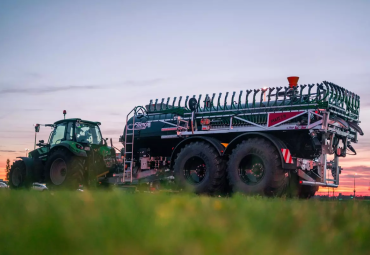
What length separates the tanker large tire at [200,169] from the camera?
1345cm

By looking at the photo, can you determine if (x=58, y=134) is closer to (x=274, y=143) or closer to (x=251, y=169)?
(x=251, y=169)

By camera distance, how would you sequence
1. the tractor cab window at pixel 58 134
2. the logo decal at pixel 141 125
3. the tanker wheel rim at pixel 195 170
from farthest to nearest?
the tractor cab window at pixel 58 134 < the logo decal at pixel 141 125 < the tanker wheel rim at pixel 195 170

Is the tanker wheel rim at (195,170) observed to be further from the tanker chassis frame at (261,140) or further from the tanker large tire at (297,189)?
the tanker large tire at (297,189)

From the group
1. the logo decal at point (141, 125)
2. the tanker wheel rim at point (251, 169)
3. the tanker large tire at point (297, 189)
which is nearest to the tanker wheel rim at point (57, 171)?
the logo decal at point (141, 125)

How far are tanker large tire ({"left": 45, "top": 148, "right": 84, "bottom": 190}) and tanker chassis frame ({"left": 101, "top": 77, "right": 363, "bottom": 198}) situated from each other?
1.70 metres

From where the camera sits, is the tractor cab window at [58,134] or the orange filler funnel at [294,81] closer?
the orange filler funnel at [294,81]

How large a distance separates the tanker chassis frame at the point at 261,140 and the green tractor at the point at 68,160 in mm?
1404

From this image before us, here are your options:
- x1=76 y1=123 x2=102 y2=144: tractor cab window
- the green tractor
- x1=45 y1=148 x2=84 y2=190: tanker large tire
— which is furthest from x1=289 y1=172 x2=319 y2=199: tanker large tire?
x1=76 y1=123 x2=102 y2=144: tractor cab window

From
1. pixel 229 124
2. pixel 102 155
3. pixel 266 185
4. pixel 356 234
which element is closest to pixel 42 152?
pixel 102 155

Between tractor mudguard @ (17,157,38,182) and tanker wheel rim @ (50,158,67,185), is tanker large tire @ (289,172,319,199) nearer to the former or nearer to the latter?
tanker wheel rim @ (50,158,67,185)

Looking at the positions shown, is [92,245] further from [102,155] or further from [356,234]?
[102,155]

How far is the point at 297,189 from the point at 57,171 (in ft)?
29.8

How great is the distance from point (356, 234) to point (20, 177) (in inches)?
622

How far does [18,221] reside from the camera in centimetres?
411
